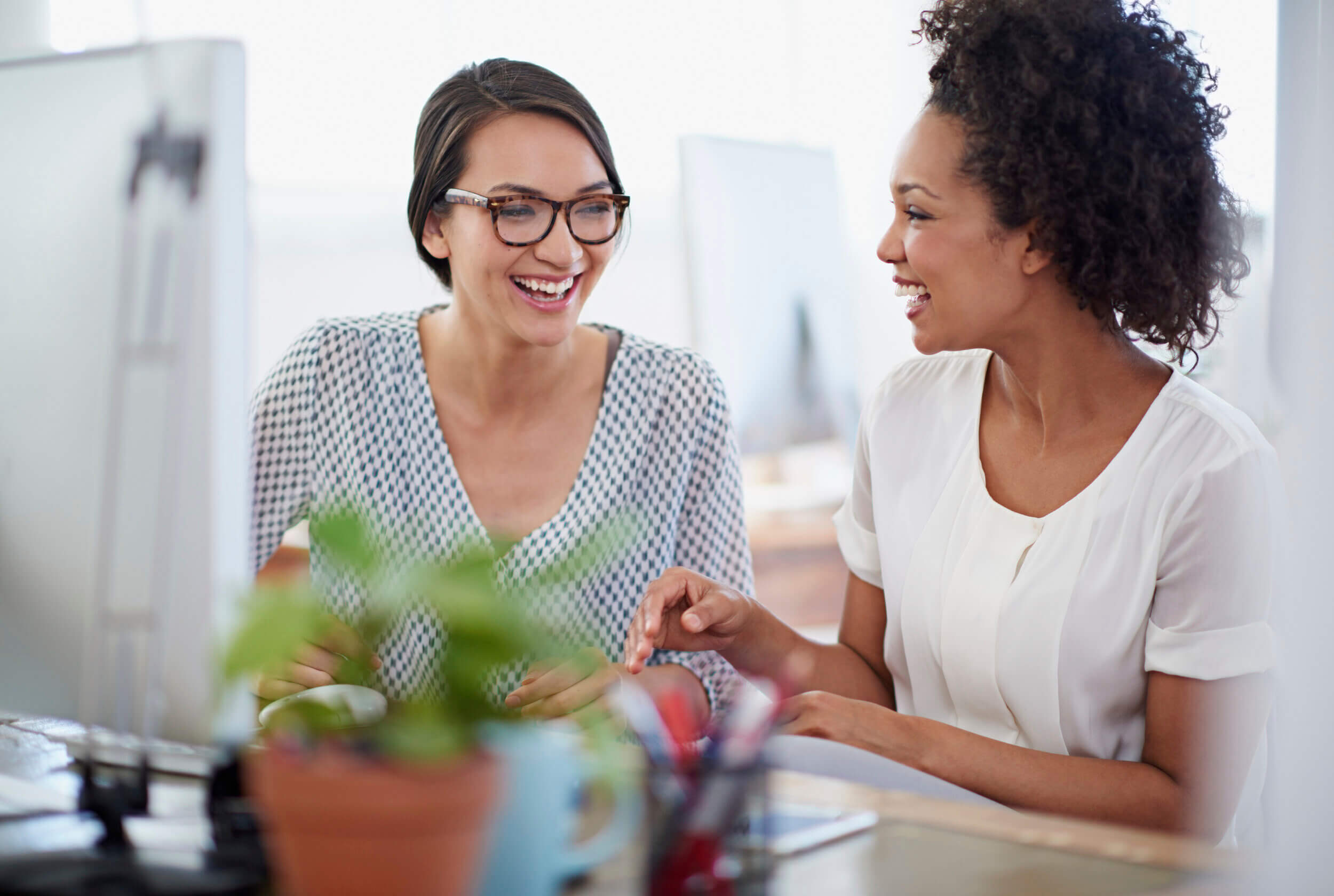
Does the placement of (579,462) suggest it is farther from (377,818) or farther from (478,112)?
(377,818)

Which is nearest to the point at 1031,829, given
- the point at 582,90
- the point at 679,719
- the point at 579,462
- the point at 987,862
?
the point at 987,862

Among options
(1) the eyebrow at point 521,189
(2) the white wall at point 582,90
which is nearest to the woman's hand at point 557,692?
(1) the eyebrow at point 521,189

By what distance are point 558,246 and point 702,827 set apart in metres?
1.19

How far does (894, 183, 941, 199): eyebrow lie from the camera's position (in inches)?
57.1

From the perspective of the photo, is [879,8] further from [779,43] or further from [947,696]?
[947,696]

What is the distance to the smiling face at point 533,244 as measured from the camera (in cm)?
167

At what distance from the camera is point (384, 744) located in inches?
20.9

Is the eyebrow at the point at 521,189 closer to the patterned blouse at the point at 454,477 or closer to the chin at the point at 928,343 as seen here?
the patterned blouse at the point at 454,477

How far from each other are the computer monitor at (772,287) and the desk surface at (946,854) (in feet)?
7.83

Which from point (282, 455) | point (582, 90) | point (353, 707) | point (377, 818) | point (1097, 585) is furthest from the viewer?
point (582, 90)

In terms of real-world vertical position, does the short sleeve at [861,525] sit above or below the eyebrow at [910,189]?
below

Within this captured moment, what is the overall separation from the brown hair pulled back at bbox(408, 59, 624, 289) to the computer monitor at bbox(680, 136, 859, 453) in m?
A: 1.46

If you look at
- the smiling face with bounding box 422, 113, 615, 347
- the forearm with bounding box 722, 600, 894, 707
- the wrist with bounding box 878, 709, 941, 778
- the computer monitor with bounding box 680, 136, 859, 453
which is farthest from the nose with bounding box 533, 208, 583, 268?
the computer monitor with bounding box 680, 136, 859, 453

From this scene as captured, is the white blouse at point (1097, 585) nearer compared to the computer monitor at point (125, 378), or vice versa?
the computer monitor at point (125, 378)
